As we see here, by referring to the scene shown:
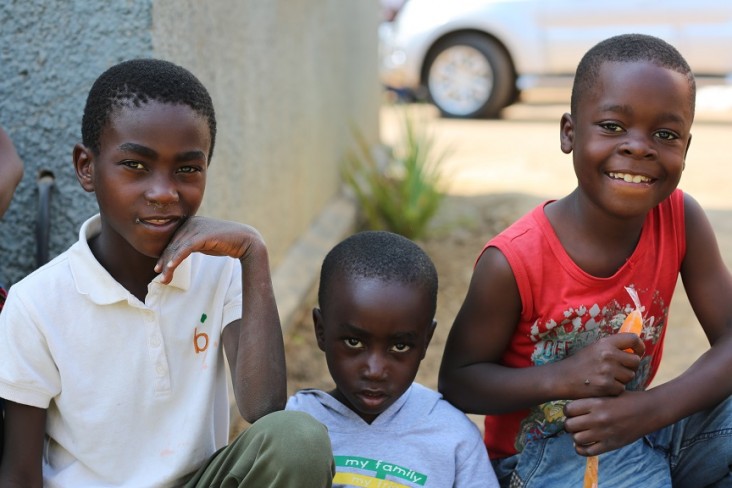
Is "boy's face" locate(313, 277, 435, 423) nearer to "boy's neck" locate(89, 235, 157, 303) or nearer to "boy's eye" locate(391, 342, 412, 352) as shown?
"boy's eye" locate(391, 342, 412, 352)

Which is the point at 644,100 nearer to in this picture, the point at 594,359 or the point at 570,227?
the point at 570,227

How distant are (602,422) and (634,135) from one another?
65 cm

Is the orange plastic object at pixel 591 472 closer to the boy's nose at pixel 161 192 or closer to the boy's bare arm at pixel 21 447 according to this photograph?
the boy's nose at pixel 161 192

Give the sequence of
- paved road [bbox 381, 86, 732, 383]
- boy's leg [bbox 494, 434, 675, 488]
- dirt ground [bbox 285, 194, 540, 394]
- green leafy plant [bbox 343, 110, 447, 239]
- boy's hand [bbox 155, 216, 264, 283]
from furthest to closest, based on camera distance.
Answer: green leafy plant [bbox 343, 110, 447, 239] < paved road [bbox 381, 86, 732, 383] < dirt ground [bbox 285, 194, 540, 394] < boy's leg [bbox 494, 434, 675, 488] < boy's hand [bbox 155, 216, 264, 283]

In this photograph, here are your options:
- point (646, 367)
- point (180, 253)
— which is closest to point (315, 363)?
point (646, 367)

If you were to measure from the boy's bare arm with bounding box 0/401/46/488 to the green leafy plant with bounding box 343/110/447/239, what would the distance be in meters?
3.45

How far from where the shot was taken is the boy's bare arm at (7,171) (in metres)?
2.43

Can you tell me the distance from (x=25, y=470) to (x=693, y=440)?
157cm

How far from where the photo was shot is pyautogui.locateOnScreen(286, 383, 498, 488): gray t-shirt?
2.29 metres

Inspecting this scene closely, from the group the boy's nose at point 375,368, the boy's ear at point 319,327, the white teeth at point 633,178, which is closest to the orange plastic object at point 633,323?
the white teeth at point 633,178

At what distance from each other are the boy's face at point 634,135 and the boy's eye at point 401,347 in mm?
566

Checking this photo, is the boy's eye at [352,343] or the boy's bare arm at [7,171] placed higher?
the boy's bare arm at [7,171]

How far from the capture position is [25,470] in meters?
2.05

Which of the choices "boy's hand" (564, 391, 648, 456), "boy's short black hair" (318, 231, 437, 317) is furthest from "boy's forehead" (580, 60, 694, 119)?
"boy's hand" (564, 391, 648, 456)
